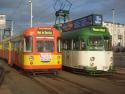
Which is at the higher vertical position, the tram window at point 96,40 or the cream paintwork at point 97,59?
the tram window at point 96,40

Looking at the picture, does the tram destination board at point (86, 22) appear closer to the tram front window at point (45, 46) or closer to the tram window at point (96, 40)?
the tram window at point (96, 40)

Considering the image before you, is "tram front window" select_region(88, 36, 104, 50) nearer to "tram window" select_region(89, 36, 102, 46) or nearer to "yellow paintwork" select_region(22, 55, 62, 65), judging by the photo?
"tram window" select_region(89, 36, 102, 46)

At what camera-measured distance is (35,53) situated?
21.9 m

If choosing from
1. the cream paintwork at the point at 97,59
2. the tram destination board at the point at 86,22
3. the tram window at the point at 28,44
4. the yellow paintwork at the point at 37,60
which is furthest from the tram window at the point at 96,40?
the tram window at the point at 28,44

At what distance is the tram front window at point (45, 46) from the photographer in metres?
22.1

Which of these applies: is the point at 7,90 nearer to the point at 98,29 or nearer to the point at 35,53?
the point at 35,53

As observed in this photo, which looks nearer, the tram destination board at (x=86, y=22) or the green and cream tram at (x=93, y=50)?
the green and cream tram at (x=93, y=50)

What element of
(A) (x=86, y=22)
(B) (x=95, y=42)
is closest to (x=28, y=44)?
(B) (x=95, y=42)

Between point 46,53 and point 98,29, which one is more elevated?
point 98,29

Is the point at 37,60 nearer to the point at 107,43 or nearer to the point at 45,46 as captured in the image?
the point at 45,46

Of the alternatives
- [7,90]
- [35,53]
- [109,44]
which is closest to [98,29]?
[109,44]

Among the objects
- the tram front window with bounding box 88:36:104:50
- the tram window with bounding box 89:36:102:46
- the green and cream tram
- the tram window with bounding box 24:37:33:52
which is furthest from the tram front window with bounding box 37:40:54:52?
the tram window with bounding box 89:36:102:46

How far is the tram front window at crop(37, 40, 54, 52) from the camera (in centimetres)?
2214

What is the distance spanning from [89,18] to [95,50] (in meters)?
3.29
